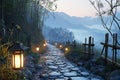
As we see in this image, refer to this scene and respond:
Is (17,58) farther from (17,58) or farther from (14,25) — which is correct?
(14,25)

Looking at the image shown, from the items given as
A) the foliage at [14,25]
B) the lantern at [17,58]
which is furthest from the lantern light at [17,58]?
the foliage at [14,25]

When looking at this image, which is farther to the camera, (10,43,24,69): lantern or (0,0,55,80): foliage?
(0,0,55,80): foliage

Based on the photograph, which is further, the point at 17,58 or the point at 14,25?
the point at 14,25

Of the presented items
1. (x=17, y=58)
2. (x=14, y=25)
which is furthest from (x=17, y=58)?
(x=14, y=25)

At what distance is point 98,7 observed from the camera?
11.2 meters

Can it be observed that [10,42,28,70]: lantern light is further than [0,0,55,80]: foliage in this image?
No

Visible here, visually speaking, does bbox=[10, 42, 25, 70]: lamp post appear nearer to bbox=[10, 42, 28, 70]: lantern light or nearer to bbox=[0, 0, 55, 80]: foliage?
bbox=[10, 42, 28, 70]: lantern light

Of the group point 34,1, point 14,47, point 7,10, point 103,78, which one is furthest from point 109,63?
point 34,1

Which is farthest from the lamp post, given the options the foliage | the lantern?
the foliage

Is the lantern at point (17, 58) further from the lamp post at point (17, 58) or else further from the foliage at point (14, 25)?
the foliage at point (14, 25)

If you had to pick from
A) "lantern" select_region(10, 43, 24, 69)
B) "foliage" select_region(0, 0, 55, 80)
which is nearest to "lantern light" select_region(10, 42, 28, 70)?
"lantern" select_region(10, 43, 24, 69)

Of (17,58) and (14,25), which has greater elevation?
(14,25)

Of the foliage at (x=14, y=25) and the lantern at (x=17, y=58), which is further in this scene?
the foliage at (x=14, y=25)

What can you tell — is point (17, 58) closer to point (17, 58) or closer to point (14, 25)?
point (17, 58)
